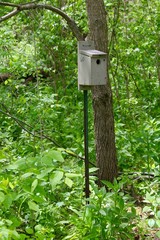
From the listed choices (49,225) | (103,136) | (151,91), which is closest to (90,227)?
(49,225)

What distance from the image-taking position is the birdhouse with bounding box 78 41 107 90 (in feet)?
12.5

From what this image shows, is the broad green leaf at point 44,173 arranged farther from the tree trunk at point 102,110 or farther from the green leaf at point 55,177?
the tree trunk at point 102,110

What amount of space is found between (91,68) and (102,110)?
0.86m

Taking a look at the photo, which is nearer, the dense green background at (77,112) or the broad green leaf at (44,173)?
the broad green leaf at (44,173)

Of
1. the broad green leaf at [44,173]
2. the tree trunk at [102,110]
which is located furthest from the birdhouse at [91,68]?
the broad green leaf at [44,173]

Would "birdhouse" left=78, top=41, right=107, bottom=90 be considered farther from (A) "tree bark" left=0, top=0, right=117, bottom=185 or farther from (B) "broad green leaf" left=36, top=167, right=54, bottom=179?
(B) "broad green leaf" left=36, top=167, right=54, bottom=179

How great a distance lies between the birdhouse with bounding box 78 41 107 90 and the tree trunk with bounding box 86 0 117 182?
59 centimetres

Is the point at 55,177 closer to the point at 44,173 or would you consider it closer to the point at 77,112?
the point at 44,173

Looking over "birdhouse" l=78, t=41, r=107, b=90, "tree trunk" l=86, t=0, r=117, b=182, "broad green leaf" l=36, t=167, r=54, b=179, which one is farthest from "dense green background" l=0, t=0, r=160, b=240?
"birdhouse" l=78, t=41, r=107, b=90

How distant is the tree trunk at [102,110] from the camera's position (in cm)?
443

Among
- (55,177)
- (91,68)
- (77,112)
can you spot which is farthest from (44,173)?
(77,112)

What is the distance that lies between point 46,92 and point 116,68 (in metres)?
1.17

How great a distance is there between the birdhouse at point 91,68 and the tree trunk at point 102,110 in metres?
0.59

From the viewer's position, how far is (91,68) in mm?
3824
